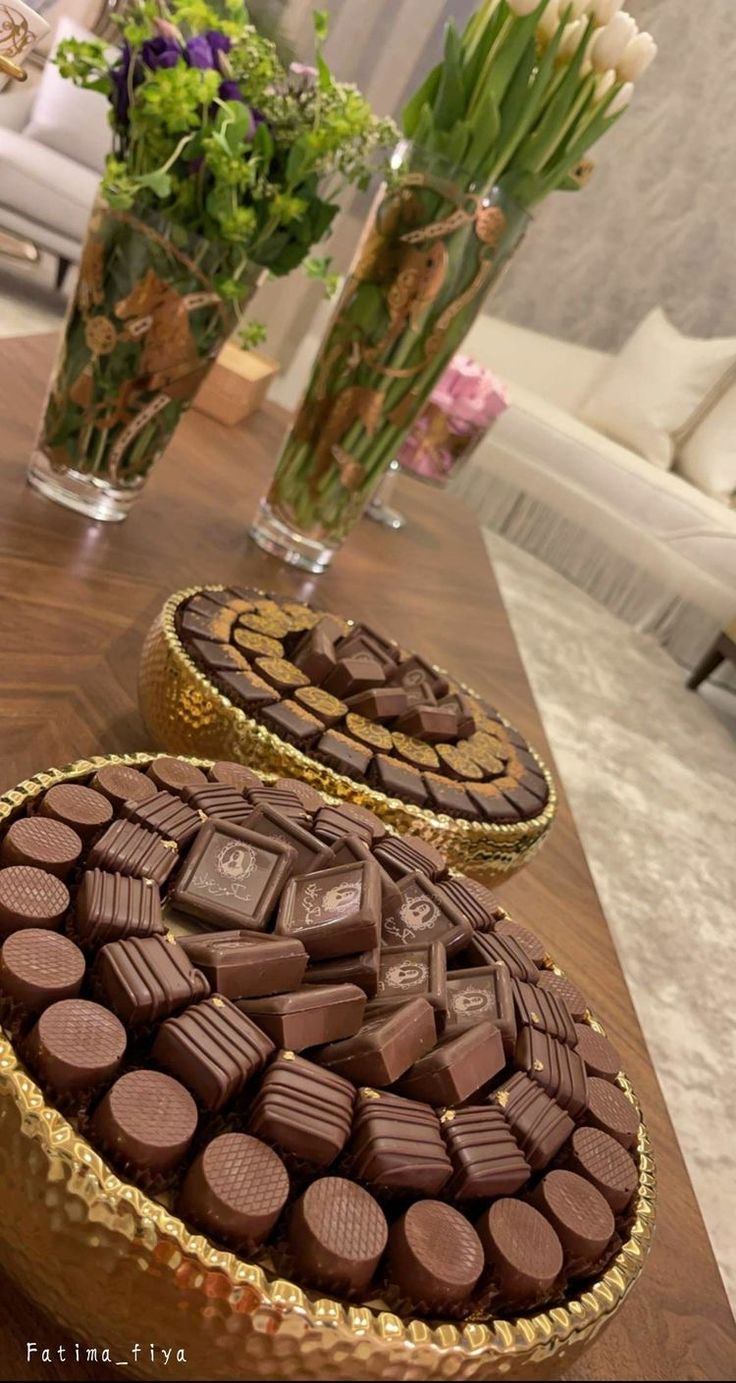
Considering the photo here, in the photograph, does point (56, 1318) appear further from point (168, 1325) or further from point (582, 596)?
point (582, 596)

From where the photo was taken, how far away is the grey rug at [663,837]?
122cm

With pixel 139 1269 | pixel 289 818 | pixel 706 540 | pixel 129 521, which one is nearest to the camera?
pixel 139 1269

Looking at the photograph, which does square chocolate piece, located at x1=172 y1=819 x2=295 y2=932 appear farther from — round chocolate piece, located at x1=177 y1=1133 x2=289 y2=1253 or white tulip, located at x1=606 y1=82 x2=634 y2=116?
white tulip, located at x1=606 y1=82 x2=634 y2=116

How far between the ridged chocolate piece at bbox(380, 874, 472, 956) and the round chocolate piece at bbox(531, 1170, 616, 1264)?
101 millimetres

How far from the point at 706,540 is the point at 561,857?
2.55 meters

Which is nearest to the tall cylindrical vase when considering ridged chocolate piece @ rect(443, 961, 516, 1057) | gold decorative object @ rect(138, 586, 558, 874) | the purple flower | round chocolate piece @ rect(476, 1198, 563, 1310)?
the purple flower

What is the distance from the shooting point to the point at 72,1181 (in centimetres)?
29

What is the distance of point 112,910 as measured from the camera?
368 millimetres

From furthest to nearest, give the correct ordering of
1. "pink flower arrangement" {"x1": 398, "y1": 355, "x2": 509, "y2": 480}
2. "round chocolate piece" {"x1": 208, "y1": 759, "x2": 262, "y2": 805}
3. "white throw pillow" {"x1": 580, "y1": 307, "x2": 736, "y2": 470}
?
"white throw pillow" {"x1": 580, "y1": 307, "x2": 736, "y2": 470} < "pink flower arrangement" {"x1": 398, "y1": 355, "x2": 509, "y2": 480} < "round chocolate piece" {"x1": 208, "y1": 759, "x2": 262, "y2": 805}

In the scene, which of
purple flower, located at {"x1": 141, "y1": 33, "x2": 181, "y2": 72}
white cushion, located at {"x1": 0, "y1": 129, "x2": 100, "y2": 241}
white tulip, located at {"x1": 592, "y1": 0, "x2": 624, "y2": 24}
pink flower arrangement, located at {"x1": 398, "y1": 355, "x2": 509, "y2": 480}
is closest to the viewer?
purple flower, located at {"x1": 141, "y1": 33, "x2": 181, "y2": 72}

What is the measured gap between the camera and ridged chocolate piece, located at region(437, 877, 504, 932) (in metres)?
0.48

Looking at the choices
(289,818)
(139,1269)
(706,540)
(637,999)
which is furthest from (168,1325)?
(706,540)

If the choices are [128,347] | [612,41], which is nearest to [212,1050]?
[128,347]

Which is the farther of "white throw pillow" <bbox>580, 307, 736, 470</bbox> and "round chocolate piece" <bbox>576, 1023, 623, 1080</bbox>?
"white throw pillow" <bbox>580, 307, 736, 470</bbox>
